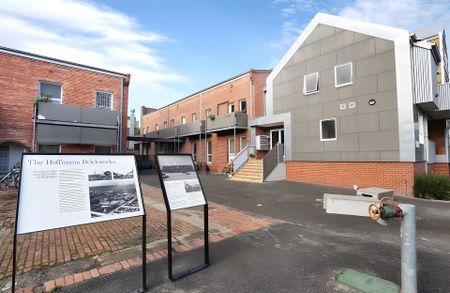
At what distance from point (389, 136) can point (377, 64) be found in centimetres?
336

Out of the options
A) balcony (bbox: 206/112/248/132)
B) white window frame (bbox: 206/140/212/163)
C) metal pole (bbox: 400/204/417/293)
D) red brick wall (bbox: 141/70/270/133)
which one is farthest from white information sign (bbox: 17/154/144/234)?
white window frame (bbox: 206/140/212/163)

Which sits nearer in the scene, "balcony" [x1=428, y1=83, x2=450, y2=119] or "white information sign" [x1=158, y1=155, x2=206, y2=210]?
"white information sign" [x1=158, y1=155, x2=206, y2=210]

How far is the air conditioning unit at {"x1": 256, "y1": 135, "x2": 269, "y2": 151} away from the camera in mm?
17281

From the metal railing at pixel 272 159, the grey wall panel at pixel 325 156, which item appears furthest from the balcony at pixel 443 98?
the metal railing at pixel 272 159

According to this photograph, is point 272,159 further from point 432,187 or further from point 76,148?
point 76,148

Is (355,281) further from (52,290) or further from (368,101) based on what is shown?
(368,101)

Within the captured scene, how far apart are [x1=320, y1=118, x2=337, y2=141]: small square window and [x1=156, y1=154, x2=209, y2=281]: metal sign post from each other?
1120 cm

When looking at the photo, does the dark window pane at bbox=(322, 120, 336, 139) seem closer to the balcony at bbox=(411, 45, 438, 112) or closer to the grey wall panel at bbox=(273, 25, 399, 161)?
the grey wall panel at bbox=(273, 25, 399, 161)

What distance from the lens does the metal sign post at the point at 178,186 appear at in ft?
11.4

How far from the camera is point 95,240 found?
488 centimetres

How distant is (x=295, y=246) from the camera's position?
462cm

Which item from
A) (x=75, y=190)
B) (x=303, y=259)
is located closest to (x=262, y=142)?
(x=303, y=259)

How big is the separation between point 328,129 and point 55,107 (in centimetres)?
1505

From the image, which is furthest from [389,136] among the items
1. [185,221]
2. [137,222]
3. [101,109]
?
[101,109]
